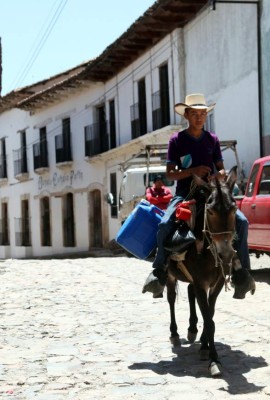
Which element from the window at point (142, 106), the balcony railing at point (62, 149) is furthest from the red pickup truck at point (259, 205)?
the balcony railing at point (62, 149)

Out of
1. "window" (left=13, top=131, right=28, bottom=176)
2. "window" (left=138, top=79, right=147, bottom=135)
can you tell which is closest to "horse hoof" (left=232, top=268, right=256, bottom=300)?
"window" (left=138, top=79, right=147, bottom=135)

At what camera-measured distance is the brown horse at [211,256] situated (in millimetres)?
5594

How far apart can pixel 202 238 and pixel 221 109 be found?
48.9 feet

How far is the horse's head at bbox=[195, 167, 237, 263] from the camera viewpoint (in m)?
5.56

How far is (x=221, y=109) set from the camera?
20453mm

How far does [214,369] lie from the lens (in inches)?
223

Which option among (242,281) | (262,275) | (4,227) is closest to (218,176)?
(242,281)

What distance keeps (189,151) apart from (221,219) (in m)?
0.99

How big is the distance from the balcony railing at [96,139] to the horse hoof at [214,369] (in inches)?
972

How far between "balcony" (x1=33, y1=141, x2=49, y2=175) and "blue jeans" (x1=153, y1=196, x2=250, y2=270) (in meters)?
29.5

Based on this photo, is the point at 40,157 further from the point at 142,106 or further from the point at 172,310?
the point at 172,310

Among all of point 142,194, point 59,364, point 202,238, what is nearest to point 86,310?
point 59,364

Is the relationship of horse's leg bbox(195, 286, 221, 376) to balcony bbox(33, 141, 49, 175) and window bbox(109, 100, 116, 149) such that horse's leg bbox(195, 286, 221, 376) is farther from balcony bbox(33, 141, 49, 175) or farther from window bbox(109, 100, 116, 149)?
balcony bbox(33, 141, 49, 175)

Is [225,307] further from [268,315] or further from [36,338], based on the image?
[36,338]
